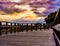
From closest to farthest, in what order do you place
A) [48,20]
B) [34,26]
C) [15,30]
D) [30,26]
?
[15,30], [30,26], [34,26], [48,20]

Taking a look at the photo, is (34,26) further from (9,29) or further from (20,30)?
(9,29)

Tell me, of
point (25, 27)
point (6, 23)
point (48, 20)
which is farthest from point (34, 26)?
point (48, 20)

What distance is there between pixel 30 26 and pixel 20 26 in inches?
161

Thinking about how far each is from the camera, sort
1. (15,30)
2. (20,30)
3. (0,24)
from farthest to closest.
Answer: (20,30) < (15,30) < (0,24)

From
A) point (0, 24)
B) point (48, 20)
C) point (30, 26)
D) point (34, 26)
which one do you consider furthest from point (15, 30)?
point (48, 20)

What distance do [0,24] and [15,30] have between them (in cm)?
323

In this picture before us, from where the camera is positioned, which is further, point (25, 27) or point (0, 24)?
point (25, 27)

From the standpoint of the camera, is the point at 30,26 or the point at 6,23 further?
the point at 30,26

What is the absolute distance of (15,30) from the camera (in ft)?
55.9

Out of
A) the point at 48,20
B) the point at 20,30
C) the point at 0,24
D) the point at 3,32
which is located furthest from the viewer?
the point at 48,20

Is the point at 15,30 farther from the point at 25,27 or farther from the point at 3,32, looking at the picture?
the point at 25,27

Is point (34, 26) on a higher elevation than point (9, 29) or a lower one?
lower

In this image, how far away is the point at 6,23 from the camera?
50.0ft

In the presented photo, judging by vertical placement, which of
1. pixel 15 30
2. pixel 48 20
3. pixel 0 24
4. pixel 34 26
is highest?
Answer: pixel 0 24
